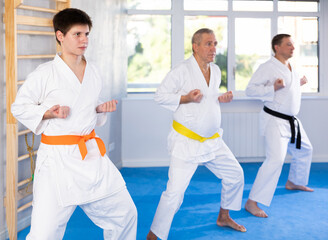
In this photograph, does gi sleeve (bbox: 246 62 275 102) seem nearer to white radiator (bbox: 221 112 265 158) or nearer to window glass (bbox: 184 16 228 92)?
white radiator (bbox: 221 112 265 158)

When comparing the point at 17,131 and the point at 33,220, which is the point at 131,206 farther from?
the point at 17,131

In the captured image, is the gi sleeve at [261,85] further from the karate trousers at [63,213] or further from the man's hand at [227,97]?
the karate trousers at [63,213]

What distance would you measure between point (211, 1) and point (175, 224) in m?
3.34

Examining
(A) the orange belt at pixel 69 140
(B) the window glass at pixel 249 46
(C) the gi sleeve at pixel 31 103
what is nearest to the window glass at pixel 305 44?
(B) the window glass at pixel 249 46

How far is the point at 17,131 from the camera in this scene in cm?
328

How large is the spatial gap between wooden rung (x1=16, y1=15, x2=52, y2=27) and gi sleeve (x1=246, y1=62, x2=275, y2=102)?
1.62 m

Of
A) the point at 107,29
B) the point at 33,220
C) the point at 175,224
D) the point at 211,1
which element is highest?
the point at 211,1

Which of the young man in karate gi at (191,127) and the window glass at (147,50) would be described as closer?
the young man in karate gi at (191,127)

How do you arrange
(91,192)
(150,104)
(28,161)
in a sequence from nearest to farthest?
(91,192), (28,161), (150,104)

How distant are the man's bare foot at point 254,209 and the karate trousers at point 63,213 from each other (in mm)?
1673

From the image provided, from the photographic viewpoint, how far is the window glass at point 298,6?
6.36 meters

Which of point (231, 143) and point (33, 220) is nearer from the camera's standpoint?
point (33, 220)

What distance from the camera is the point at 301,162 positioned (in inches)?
183

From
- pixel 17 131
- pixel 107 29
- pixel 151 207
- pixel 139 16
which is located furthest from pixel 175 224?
pixel 139 16
